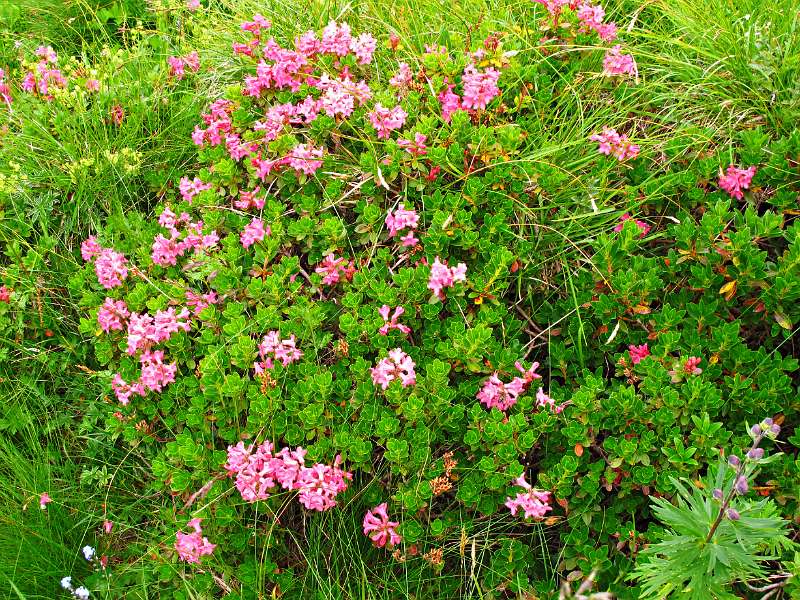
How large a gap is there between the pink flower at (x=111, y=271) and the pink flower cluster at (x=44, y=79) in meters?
1.32

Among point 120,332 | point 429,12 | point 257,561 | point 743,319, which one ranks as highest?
point 429,12

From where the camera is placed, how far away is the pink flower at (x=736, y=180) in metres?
2.73

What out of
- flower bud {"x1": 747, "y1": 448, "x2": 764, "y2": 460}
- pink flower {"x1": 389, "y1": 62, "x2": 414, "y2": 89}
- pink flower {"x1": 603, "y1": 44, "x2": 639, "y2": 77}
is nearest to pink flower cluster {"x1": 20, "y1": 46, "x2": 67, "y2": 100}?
pink flower {"x1": 389, "y1": 62, "x2": 414, "y2": 89}

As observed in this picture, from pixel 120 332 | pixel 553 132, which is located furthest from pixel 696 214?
pixel 120 332

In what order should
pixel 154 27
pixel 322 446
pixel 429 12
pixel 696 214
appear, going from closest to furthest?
1. pixel 322 446
2. pixel 696 214
3. pixel 429 12
4. pixel 154 27

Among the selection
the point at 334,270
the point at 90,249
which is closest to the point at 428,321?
the point at 334,270

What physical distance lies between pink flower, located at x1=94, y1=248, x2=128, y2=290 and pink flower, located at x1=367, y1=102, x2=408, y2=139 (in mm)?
1217

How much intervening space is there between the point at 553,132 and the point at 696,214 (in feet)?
2.42

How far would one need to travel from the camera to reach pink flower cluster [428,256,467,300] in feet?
8.48

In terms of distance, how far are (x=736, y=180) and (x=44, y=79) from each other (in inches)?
137

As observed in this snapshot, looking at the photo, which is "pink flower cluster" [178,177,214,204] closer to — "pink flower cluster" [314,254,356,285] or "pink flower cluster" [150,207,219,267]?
"pink flower cluster" [150,207,219,267]

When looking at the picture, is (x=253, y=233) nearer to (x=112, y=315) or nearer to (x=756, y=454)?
(x=112, y=315)

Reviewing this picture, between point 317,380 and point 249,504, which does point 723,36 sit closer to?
point 317,380

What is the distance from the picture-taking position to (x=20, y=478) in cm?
Result: 289
